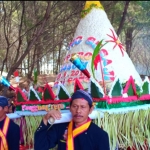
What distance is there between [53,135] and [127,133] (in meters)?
1.35

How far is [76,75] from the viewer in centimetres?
445

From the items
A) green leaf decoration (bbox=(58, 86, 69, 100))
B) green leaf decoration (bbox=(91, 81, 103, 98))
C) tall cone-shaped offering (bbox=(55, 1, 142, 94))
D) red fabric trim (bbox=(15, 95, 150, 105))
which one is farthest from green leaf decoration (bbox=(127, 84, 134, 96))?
green leaf decoration (bbox=(58, 86, 69, 100))

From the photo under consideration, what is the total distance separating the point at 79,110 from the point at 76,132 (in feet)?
0.49

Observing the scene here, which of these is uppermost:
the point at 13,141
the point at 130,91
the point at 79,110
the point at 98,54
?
the point at 98,54

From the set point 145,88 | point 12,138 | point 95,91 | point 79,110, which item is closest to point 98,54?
point 145,88

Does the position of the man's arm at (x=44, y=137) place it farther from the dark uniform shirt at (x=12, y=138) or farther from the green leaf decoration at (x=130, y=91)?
the green leaf decoration at (x=130, y=91)

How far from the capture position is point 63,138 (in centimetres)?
225

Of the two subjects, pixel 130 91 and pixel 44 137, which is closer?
pixel 44 137

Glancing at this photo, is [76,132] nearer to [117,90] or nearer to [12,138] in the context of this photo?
[12,138]

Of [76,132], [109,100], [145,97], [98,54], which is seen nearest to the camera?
[76,132]

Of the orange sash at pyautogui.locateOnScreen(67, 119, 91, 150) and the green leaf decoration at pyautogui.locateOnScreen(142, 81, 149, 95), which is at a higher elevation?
the green leaf decoration at pyautogui.locateOnScreen(142, 81, 149, 95)

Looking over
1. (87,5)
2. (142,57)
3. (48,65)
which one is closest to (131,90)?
(87,5)

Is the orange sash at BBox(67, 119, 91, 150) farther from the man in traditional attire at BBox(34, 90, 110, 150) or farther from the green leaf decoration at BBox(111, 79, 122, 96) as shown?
the green leaf decoration at BBox(111, 79, 122, 96)

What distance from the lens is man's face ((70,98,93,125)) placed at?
222 cm
